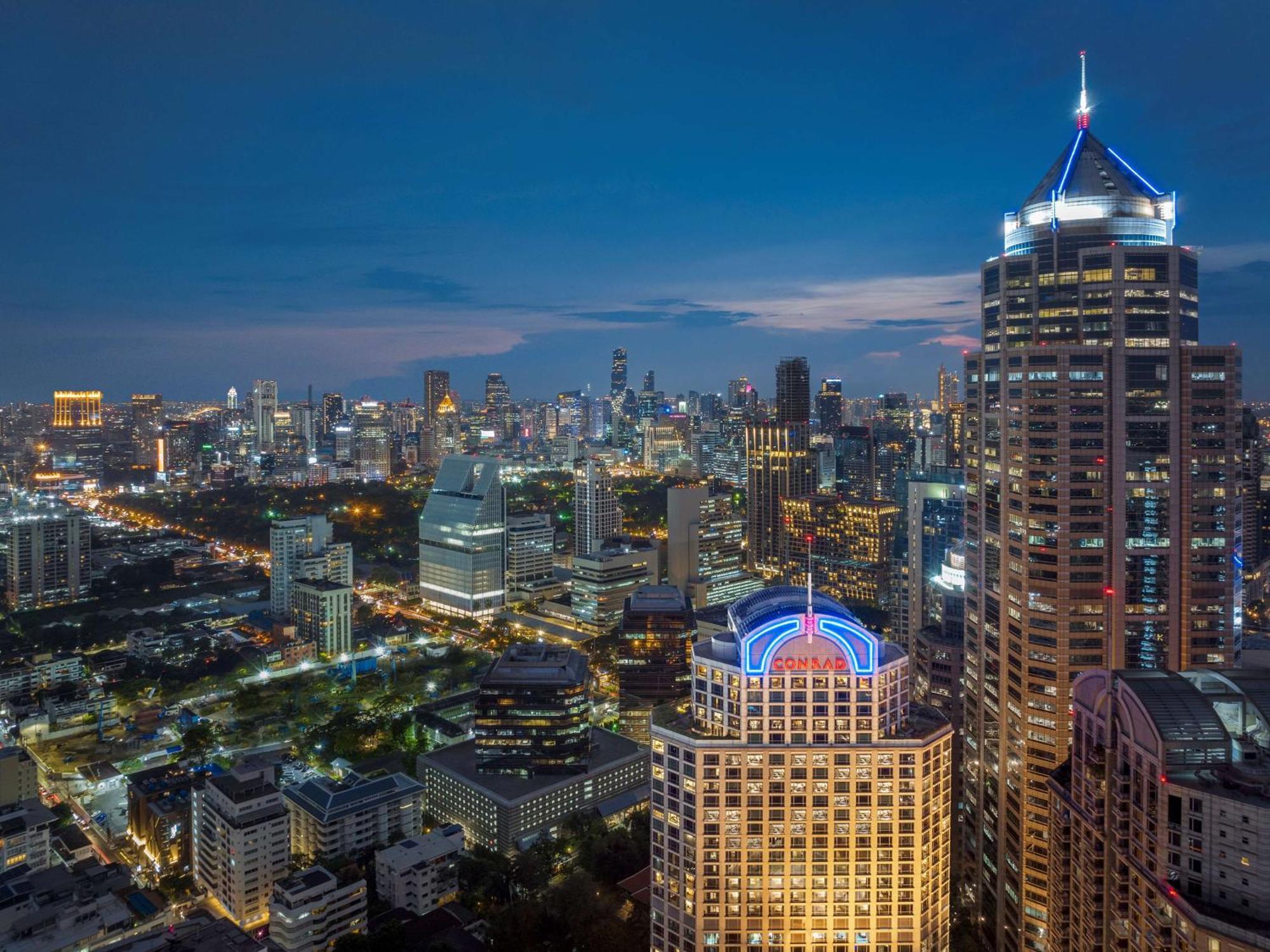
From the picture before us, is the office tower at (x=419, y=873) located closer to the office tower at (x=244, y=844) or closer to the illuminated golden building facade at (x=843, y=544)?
the office tower at (x=244, y=844)

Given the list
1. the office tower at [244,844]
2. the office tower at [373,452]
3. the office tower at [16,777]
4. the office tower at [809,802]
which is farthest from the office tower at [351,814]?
the office tower at [373,452]

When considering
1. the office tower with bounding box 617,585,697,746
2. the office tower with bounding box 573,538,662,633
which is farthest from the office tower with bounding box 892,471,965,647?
the office tower with bounding box 573,538,662,633

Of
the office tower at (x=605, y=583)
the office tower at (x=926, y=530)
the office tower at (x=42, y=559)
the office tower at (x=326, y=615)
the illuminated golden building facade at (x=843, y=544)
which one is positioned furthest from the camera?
the illuminated golden building facade at (x=843, y=544)

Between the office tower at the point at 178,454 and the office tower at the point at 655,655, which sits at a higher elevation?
the office tower at the point at 178,454

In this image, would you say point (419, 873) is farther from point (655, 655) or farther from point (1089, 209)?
point (1089, 209)

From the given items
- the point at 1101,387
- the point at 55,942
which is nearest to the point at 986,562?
the point at 1101,387
